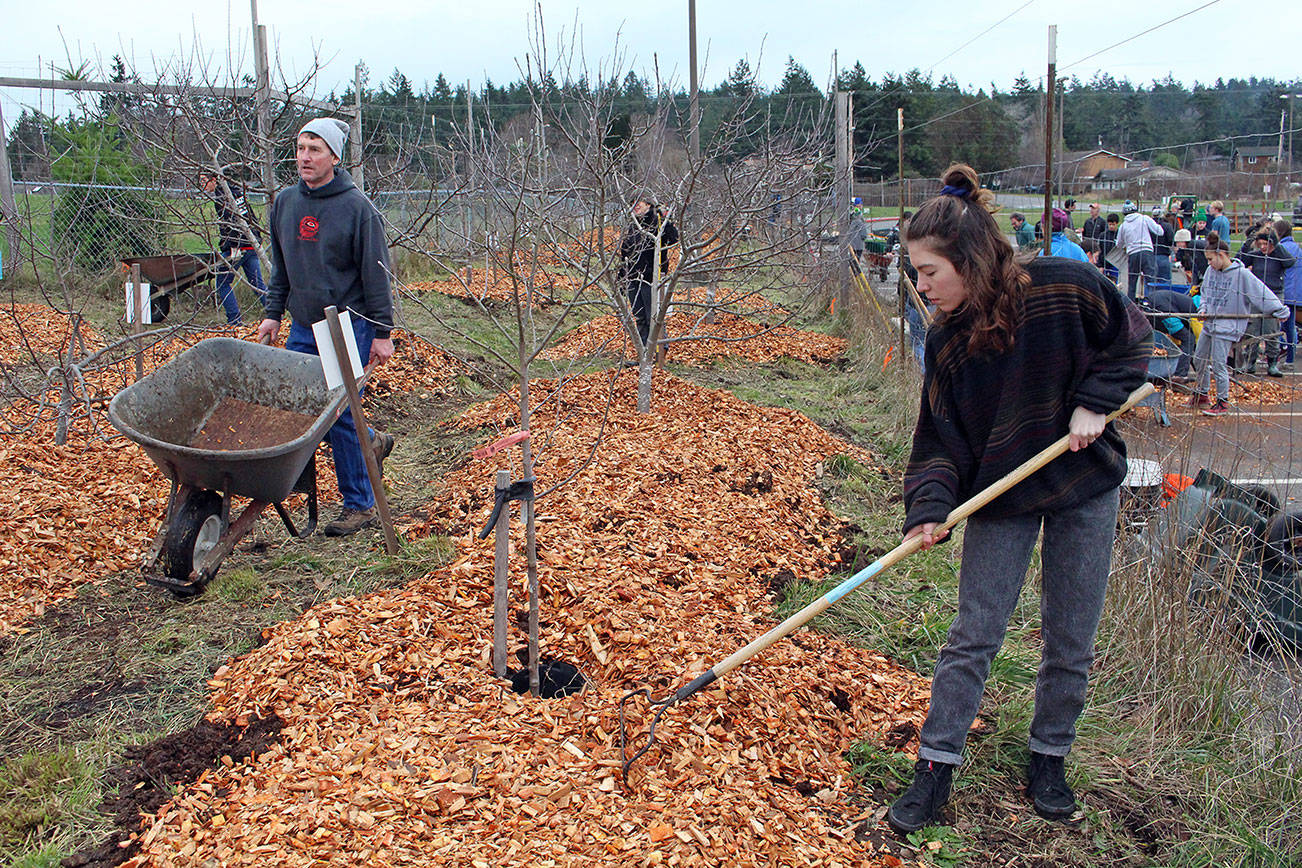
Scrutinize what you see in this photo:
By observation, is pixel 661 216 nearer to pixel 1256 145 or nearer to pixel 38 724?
pixel 38 724

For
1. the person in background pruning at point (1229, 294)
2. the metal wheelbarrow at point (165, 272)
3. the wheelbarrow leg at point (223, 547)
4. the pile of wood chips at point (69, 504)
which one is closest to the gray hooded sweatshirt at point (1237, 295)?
the person in background pruning at point (1229, 294)

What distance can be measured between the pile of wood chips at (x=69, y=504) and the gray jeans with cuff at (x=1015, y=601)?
3510 millimetres

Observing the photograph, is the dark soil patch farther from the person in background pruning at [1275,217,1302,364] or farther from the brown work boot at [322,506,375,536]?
the person in background pruning at [1275,217,1302,364]

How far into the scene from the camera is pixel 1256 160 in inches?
698

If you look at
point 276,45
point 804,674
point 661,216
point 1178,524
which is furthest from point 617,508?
point 276,45

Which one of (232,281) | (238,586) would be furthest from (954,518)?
(232,281)

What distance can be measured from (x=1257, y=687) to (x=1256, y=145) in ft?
50.9

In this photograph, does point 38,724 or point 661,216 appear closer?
point 38,724

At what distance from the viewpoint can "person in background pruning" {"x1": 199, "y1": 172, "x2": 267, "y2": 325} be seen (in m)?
7.26

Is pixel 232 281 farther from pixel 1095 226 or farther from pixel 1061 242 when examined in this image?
pixel 1095 226

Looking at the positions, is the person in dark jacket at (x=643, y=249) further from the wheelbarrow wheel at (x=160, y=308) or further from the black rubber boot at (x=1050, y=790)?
the black rubber boot at (x=1050, y=790)

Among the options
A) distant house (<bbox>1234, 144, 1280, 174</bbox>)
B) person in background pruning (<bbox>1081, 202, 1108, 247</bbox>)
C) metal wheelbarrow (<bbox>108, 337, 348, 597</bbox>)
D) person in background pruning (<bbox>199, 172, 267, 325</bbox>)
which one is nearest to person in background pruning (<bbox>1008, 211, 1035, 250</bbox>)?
person in background pruning (<bbox>1081, 202, 1108, 247</bbox>)

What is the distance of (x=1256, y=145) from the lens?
15422 millimetres

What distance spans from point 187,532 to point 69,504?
1.22 meters
